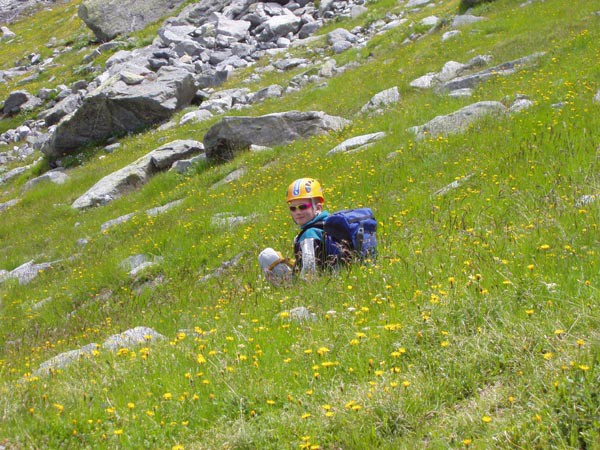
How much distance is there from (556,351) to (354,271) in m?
2.64

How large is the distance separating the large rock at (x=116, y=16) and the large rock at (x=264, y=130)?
90.2ft

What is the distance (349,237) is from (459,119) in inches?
245

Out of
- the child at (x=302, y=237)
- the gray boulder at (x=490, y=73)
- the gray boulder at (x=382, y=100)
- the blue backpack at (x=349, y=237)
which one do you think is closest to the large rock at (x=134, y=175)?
the gray boulder at (x=382, y=100)

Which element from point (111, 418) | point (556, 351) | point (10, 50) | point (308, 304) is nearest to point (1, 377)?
point (111, 418)

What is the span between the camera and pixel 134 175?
60.1 feet

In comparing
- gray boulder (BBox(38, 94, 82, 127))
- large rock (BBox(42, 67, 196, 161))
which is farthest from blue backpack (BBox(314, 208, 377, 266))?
gray boulder (BBox(38, 94, 82, 127))

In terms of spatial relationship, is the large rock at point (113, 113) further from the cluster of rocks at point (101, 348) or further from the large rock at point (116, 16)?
the cluster of rocks at point (101, 348)

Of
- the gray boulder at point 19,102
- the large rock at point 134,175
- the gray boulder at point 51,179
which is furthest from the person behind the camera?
the gray boulder at point 19,102

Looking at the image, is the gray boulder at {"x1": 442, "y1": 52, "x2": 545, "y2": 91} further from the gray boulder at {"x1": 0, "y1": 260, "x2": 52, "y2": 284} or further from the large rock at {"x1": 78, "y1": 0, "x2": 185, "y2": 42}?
the large rock at {"x1": 78, "y1": 0, "x2": 185, "y2": 42}

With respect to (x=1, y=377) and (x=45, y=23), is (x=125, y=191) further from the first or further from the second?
(x=45, y=23)

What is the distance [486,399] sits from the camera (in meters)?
A: 3.54

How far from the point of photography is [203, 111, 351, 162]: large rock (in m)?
16.0

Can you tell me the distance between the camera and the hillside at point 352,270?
12.3 feet

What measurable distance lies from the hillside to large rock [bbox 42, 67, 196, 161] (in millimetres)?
231
